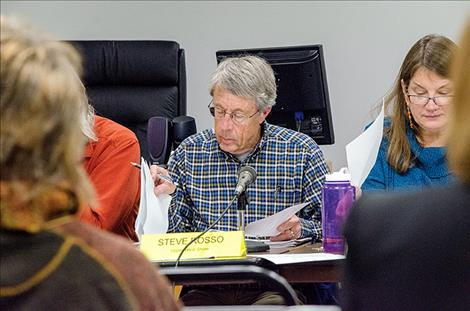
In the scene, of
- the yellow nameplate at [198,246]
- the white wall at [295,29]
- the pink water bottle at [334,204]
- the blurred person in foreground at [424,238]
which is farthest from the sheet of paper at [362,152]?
the white wall at [295,29]

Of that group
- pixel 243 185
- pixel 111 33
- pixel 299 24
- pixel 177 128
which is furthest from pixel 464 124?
pixel 111 33

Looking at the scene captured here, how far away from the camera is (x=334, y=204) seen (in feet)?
8.91

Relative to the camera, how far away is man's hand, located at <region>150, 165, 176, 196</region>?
2928mm

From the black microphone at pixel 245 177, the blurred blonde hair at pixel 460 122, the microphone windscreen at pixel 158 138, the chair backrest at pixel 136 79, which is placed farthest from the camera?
the chair backrest at pixel 136 79

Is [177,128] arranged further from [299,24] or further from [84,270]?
[84,270]

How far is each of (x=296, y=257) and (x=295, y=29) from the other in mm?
2848

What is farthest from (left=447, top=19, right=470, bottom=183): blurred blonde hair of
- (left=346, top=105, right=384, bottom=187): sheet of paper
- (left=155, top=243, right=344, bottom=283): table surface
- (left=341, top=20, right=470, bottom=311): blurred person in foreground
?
(left=346, top=105, right=384, bottom=187): sheet of paper

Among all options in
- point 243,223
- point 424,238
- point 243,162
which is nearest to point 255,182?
point 243,162

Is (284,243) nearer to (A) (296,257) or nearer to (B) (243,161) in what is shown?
(A) (296,257)

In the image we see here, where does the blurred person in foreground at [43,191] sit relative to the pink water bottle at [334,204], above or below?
above

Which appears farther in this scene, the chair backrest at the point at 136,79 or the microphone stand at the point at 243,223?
the chair backrest at the point at 136,79

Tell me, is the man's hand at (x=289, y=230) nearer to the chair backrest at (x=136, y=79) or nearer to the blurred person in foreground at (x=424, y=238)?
the blurred person in foreground at (x=424, y=238)

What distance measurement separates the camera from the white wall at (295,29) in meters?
5.02

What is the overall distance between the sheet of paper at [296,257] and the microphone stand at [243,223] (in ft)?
0.32
